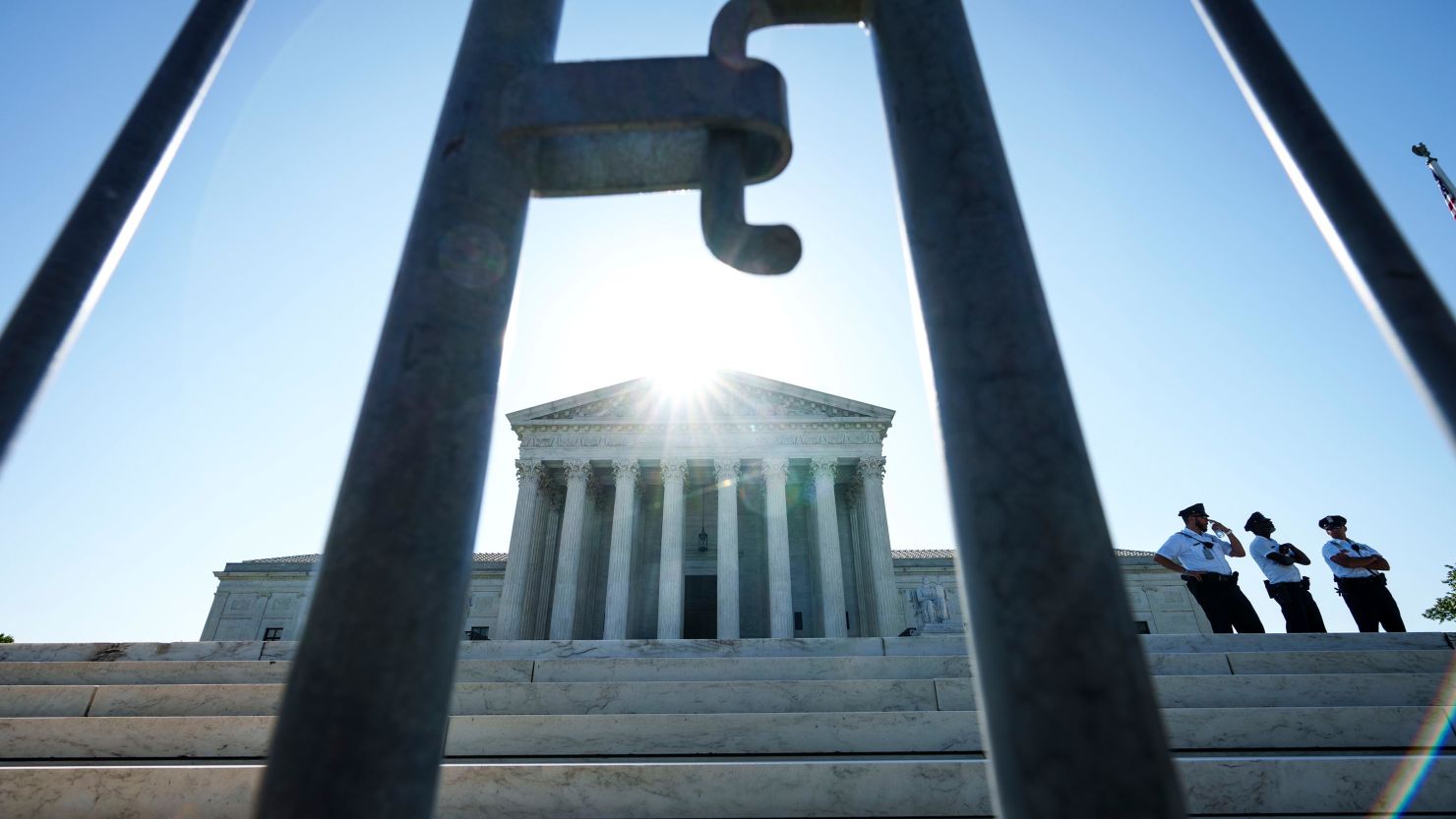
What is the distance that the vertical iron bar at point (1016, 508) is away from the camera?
930 mm

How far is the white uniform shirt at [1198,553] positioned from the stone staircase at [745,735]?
1180 millimetres

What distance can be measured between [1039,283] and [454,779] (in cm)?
459

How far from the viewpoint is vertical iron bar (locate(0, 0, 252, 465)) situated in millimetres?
1453

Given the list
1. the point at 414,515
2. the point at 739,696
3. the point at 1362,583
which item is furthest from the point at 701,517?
the point at 414,515

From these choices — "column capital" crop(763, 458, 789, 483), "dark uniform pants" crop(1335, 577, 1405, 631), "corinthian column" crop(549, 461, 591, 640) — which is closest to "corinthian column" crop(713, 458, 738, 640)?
"column capital" crop(763, 458, 789, 483)

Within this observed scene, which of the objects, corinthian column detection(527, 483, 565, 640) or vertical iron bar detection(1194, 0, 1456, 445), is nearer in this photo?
vertical iron bar detection(1194, 0, 1456, 445)

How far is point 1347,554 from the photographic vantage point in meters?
9.94

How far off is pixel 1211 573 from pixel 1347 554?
1.66 m

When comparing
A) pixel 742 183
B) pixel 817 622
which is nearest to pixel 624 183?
pixel 742 183

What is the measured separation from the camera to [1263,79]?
1.70 m

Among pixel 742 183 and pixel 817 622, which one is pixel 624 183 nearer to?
pixel 742 183

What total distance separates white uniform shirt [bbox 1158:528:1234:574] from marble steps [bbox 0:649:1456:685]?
2.19 m

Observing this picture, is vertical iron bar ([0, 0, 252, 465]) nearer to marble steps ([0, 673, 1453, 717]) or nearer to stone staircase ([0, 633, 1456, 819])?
stone staircase ([0, 633, 1456, 819])

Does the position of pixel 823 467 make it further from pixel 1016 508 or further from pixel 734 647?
pixel 1016 508
